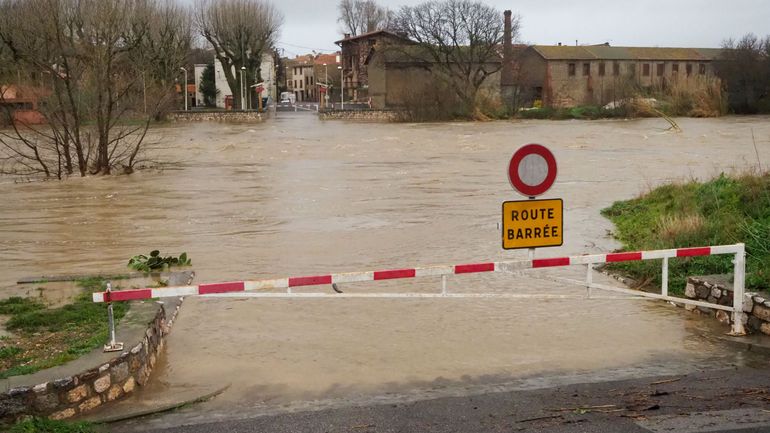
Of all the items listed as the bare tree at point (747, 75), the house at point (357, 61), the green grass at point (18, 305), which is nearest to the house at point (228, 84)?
Answer: the house at point (357, 61)

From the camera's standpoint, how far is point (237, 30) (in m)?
80.5

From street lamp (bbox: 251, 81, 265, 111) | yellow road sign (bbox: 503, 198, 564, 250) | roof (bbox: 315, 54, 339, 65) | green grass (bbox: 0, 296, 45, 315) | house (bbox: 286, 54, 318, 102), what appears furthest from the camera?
roof (bbox: 315, 54, 339, 65)

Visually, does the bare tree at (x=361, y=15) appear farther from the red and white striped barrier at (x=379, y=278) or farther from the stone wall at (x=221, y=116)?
the red and white striped barrier at (x=379, y=278)

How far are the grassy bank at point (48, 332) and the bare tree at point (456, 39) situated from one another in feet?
224

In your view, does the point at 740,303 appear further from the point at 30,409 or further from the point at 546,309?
the point at 30,409

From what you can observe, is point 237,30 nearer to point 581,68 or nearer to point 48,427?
point 581,68

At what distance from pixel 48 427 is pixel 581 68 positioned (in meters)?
89.4

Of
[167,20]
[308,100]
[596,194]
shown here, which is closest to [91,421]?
[596,194]

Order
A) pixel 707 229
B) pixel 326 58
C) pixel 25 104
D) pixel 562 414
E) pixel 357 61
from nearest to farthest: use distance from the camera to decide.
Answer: pixel 562 414, pixel 707 229, pixel 25 104, pixel 357 61, pixel 326 58

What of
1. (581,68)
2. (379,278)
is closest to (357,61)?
(581,68)

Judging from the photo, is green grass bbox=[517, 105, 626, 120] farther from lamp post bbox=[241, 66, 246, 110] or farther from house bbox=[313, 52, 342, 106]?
house bbox=[313, 52, 342, 106]

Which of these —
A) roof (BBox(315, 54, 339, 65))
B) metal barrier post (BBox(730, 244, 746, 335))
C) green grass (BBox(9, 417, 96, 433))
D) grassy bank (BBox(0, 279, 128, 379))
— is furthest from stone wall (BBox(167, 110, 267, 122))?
roof (BBox(315, 54, 339, 65))

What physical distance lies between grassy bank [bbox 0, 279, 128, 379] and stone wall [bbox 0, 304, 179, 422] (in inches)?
13.2

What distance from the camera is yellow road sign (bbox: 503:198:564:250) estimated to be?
6738 mm
